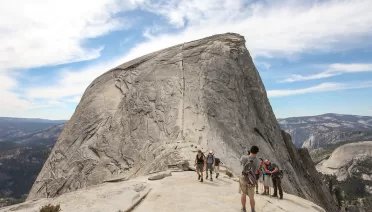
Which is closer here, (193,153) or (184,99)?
(193,153)

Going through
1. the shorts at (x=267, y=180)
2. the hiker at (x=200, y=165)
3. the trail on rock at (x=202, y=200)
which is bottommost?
the trail on rock at (x=202, y=200)

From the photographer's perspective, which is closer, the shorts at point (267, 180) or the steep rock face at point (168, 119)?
the shorts at point (267, 180)

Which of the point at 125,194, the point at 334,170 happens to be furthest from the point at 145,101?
the point at 334,170

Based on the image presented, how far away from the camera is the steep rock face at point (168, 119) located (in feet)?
93.9

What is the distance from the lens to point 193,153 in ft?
78.4

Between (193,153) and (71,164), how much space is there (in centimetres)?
1472

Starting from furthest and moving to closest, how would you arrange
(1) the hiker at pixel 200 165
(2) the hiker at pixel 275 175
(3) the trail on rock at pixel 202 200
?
(1) the hiker at pixel 200 165 < (2) the hiker at pixel 275 175 < (3) the trail on rock at pixel 202 200

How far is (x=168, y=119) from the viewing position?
1256 inches

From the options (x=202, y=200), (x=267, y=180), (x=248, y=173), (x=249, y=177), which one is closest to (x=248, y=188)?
→ (x=249, y=177)

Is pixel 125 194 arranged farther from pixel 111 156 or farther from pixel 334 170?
pixel 334 170

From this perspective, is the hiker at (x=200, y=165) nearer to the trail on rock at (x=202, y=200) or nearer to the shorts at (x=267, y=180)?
the trail on rock at (x=202, y=200)

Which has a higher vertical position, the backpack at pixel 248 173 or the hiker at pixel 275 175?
the backpack at pixel 248 173

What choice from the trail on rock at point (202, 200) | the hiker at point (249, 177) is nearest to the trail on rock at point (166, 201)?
the trail on rock at point (202, 200)

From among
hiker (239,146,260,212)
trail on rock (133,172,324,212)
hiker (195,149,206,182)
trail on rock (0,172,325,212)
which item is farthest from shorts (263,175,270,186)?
hiker (195,149,206,182)
